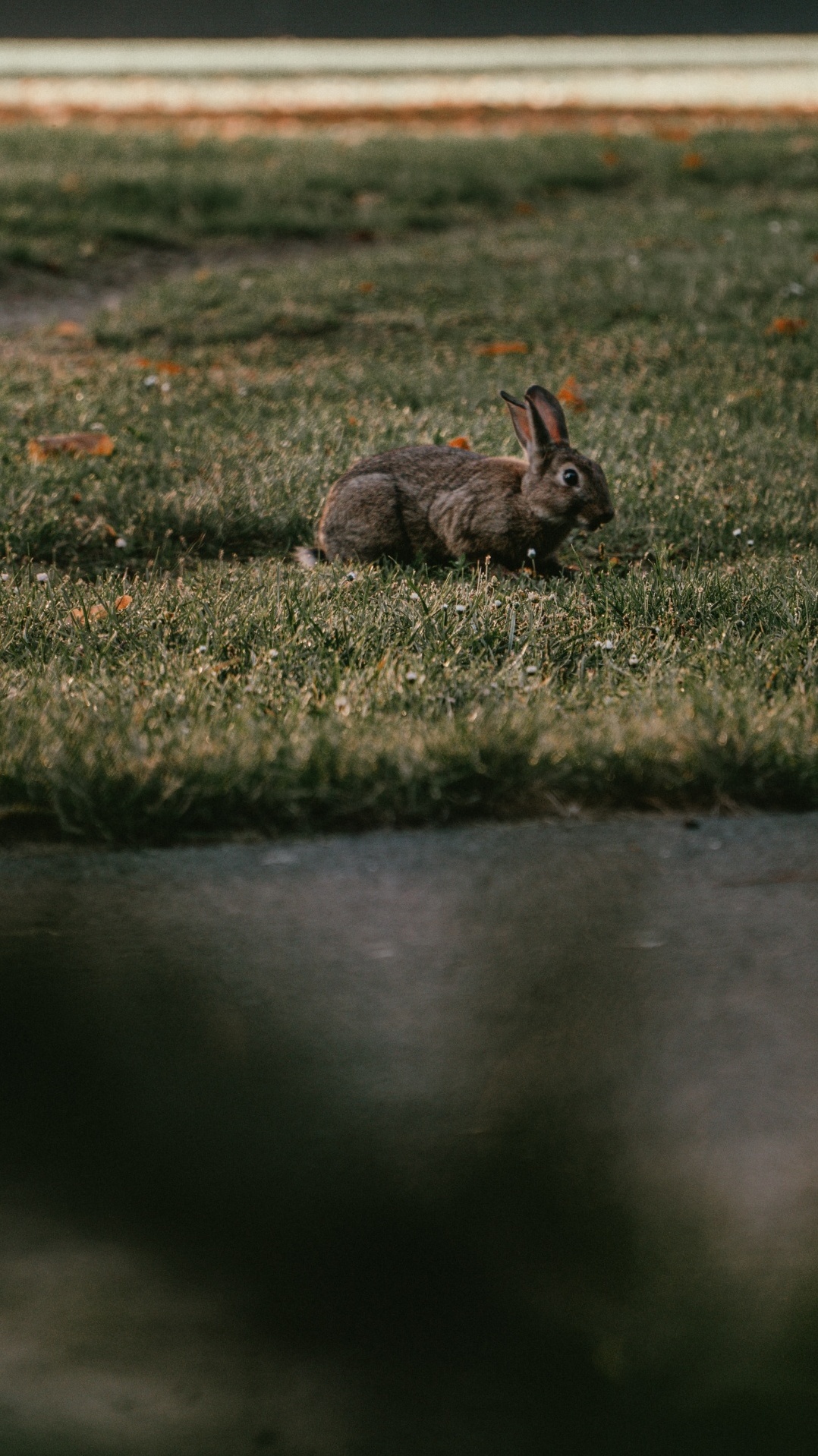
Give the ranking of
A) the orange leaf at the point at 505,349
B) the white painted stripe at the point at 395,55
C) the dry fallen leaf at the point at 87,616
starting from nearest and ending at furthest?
the dry fallen leaf at the point at 87,616
the orange leaf at the point at 505,349
the white painted stripe at the point at 395,55

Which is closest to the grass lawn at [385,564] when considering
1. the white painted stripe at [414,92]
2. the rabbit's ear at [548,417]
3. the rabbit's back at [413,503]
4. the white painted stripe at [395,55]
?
the rabbit's back at [413,503]

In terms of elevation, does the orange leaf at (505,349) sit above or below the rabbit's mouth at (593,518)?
above

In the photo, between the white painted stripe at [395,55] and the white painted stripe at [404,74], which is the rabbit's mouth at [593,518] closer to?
the white painted stripe at [404,74]

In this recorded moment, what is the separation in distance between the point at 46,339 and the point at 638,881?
6313mm

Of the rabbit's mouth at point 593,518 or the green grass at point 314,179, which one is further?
the green grass at point 314,179

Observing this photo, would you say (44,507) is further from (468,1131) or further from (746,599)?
(468,1131)

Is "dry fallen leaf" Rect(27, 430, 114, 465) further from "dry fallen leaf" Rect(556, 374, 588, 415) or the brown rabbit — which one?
"dry fallen leaf" Rect(556, 374, 588, 415)

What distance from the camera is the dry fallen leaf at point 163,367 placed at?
287 inches

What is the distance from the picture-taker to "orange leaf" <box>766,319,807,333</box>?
781 centimetres

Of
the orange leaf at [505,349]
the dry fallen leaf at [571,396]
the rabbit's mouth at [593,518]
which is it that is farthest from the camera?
the orange leaf at [505,349]

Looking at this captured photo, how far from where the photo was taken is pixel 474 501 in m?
4.64

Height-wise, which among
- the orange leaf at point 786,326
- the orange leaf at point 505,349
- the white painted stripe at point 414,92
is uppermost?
the white painted stripe at point 414,92

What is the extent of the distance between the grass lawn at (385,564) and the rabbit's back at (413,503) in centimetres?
16

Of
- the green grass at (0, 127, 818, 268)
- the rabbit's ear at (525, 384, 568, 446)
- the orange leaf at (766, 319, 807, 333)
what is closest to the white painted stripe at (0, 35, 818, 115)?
the green grass at (0, 127, 818, 268)
